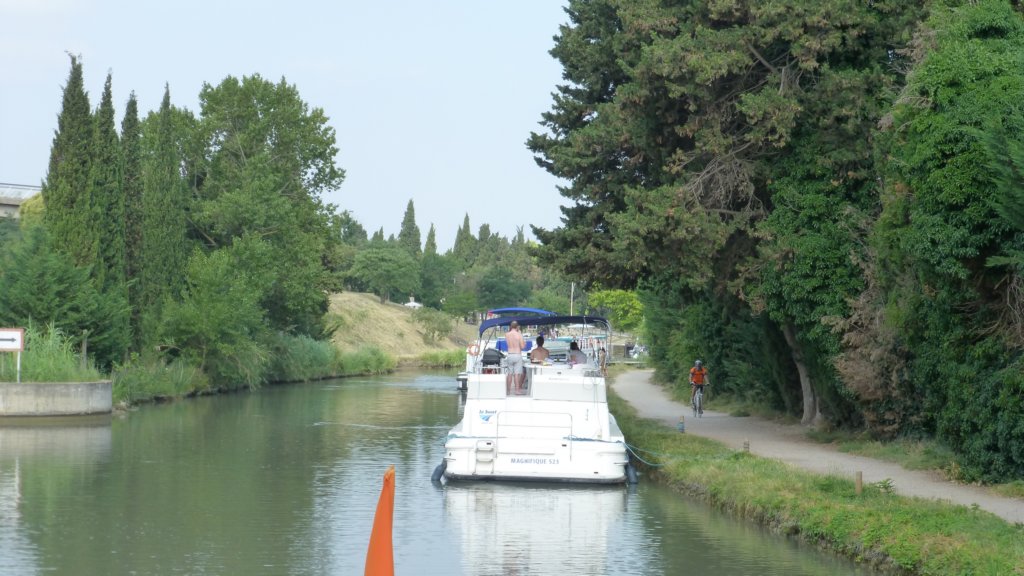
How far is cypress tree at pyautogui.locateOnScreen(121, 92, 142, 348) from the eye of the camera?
166 feet

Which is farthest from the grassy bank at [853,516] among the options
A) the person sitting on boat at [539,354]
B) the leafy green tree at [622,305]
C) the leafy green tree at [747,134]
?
the leafy green tree at [622,305]

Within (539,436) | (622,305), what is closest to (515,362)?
(539,436)

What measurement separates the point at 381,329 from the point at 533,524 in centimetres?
10243

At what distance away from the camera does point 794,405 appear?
110ft

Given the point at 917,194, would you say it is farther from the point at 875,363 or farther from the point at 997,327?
the point at 875,363

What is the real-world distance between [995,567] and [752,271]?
596 inches

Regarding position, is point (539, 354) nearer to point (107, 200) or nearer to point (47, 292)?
point (47, 292)

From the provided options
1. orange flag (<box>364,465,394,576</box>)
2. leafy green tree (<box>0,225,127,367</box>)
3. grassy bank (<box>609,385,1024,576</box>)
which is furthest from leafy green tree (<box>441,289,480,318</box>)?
orange flag (<box>364,465,394,576</box>)

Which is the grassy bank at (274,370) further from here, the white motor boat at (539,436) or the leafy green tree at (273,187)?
the white motor boat at (539,436)

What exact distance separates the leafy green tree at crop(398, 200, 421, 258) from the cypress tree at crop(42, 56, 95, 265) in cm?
12121

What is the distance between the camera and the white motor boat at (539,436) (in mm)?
22094

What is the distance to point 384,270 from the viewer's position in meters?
138

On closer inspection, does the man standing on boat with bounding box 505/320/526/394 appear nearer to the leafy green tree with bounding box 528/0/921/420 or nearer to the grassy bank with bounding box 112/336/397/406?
the leafy green tree with bounding box 528/0/921/420

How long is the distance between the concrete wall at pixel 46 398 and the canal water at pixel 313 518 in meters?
5.24
